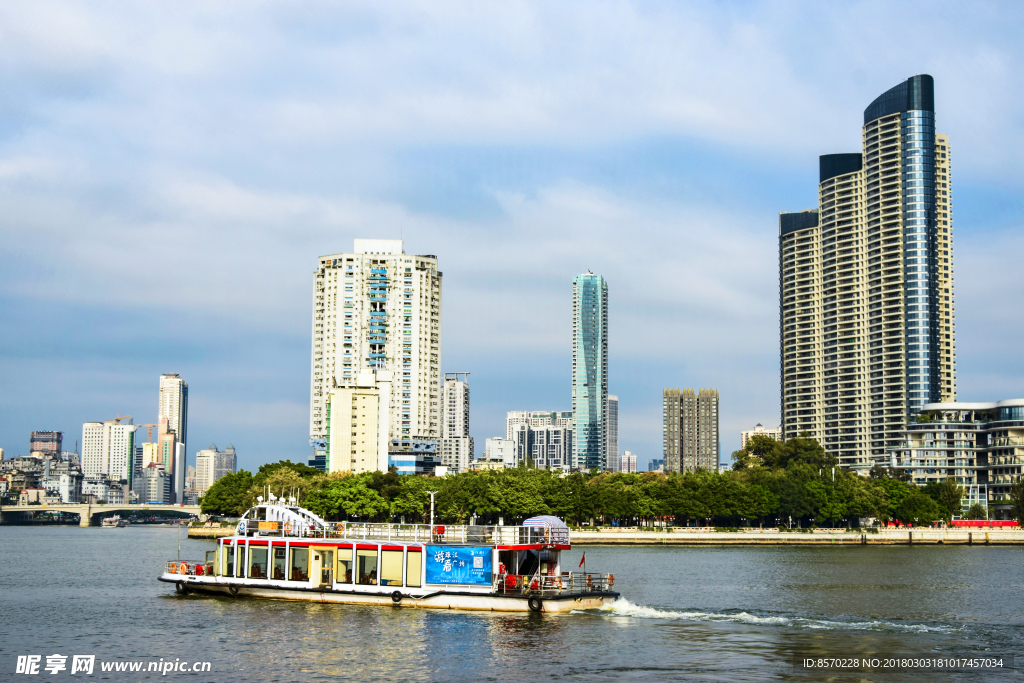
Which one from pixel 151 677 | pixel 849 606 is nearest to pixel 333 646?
pixel 151 677

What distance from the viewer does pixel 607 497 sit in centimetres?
14762

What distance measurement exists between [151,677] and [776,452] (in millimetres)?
155822

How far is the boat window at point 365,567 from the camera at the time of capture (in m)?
53.8

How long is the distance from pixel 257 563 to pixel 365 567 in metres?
7.21

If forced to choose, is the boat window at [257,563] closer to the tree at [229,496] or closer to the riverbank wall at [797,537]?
the riverbank wall at [797,537]

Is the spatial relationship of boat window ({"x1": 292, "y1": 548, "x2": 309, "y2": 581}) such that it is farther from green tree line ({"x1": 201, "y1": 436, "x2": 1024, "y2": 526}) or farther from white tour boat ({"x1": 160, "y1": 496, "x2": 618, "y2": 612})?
green tree line ({"x1": 201, "y1": 436, "x2": 1024, "y2": 526})

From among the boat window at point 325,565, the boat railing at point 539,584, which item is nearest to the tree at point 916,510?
the boat railing at point 539,584

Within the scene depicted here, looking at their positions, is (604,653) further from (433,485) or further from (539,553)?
(433,485)

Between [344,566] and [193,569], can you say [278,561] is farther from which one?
[193,569]

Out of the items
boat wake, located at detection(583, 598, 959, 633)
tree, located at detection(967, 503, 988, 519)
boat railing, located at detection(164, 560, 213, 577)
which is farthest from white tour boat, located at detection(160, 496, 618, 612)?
tree, located at detection(967, 503, 988, 519)

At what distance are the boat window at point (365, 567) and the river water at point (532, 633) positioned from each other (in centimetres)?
177

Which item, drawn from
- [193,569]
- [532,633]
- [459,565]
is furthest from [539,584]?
[193,569]

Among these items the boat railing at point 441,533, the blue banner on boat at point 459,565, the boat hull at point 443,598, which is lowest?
the boat hull at point 443,598

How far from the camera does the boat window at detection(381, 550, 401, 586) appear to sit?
53062mm
